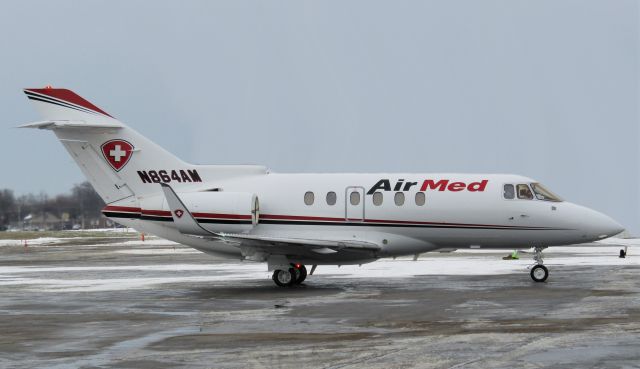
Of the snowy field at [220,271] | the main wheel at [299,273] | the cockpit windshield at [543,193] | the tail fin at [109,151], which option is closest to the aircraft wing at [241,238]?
the main wheel at [299,273]

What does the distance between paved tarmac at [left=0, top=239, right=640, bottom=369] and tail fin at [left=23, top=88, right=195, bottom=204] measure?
2937 millimetres

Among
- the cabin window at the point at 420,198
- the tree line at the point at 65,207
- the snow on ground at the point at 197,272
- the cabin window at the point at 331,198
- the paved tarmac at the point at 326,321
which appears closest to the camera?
the paved tarmac at the point at 326,321

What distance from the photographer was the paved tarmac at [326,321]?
12.2m

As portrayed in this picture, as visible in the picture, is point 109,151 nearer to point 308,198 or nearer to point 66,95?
A: point 66,95

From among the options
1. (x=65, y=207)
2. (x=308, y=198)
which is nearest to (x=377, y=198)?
(x=308, y=198)

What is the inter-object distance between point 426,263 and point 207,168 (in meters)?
13.1

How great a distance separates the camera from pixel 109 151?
85.7 feet

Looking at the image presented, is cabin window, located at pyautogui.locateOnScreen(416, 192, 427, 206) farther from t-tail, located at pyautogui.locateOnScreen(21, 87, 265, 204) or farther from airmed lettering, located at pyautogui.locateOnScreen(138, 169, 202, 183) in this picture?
airmed lettering, located at pyautogui.locateOnScreen(138, 169, 202, 183)

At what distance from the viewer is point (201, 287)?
2503 cm

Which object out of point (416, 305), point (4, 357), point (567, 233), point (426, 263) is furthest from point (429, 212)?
point (4, 357)

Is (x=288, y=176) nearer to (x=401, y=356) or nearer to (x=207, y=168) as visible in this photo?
(x=207, y=168)

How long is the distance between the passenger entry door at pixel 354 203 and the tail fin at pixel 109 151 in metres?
4.40

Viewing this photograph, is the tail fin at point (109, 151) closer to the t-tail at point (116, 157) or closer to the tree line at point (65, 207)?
the t-tail at point (116, 157)

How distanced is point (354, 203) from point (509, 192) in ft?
14.0
